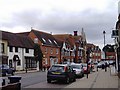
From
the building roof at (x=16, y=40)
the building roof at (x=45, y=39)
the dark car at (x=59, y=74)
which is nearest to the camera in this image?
the dark car at (x=59, y=74)

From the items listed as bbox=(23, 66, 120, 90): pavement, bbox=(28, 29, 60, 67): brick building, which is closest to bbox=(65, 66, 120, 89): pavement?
A: bbox=(23, 66, 120, 90): pavement

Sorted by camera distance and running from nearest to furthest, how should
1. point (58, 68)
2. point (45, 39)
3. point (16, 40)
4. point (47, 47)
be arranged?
point (58, 68) < point (16, 40) < point (47, 47) < point (45, 39)

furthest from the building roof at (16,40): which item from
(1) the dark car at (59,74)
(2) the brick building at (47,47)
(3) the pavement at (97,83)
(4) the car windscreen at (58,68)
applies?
(1) the dark car at (59,74)

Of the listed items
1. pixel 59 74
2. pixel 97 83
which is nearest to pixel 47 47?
pixel 59 74

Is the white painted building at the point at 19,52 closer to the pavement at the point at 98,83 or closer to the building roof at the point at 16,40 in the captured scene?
the building roof at the point at 16,40

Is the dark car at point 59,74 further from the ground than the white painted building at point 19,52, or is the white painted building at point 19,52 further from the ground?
the white painted building at point 19,52

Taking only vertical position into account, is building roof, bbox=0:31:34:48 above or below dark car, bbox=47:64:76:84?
above

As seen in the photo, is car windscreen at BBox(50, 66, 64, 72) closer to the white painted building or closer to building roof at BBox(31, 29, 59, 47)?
the white painted building

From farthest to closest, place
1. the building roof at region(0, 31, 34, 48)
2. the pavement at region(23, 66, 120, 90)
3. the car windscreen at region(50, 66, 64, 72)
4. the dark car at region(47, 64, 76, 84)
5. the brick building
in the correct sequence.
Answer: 1. the brick building
2. the building roof at region(0, 31, 34, 48)
3. the car windscreen at region(50, 66, 64, 72)
4. the dark car at region(47, 64, 76, 84)
5. the pavement at region(23, 66, 120, 90)

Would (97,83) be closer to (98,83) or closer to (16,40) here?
(98,83)

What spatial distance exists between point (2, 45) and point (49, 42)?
25.6 metres

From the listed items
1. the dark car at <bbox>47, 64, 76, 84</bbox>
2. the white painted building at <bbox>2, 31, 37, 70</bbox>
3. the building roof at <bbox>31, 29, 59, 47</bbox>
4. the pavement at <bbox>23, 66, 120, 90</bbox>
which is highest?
the building roof at <bbox>31, 29, 59, 47</bbox>

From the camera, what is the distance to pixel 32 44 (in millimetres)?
66812

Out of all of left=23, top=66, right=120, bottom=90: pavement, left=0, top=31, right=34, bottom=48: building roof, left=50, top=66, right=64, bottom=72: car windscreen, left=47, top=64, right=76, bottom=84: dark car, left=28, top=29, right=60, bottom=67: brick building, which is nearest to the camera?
left=23, top=66, right=120, bottom=90: pavement
